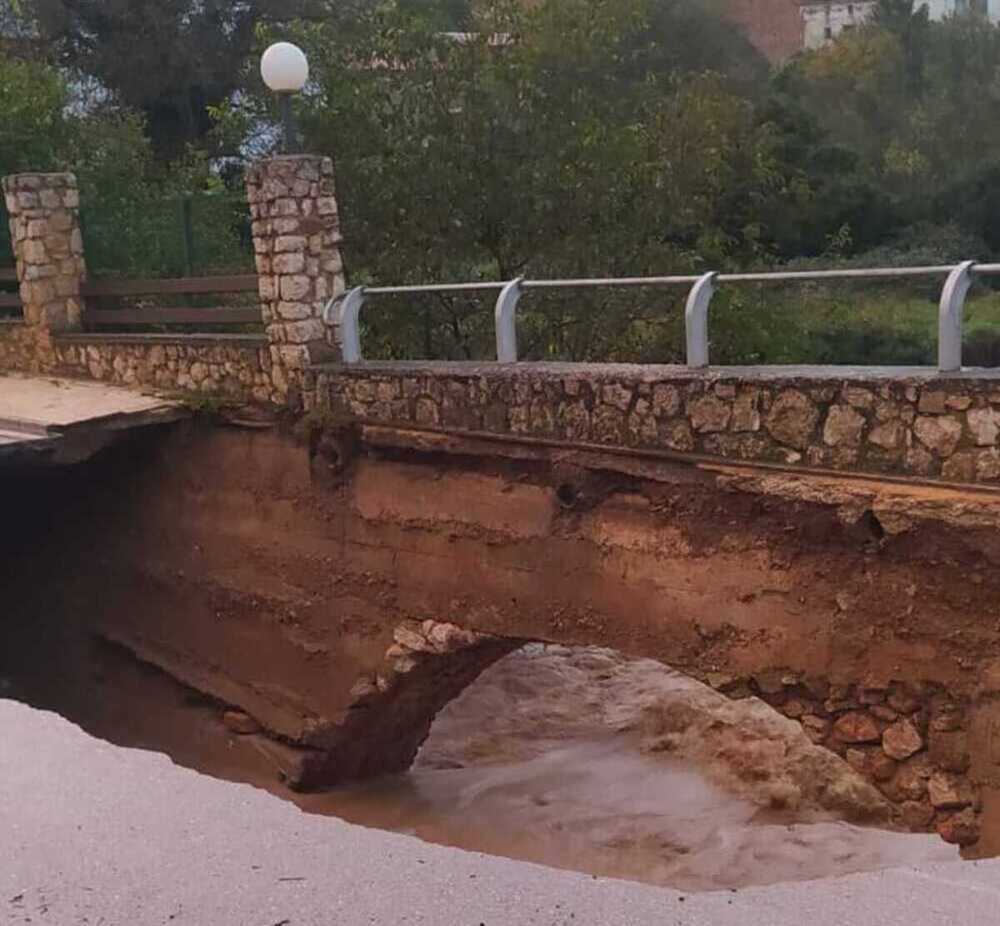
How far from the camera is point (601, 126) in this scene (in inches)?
453

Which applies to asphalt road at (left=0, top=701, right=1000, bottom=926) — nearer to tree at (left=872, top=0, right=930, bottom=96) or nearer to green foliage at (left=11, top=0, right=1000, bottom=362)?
green foliage at (left=11, top=0, right=1000, bottom=362)

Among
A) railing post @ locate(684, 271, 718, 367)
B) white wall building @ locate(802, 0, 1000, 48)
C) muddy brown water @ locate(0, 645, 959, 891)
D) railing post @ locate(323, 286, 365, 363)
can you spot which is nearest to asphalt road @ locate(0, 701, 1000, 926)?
railing post @ locate(684, 271, 718, 367)

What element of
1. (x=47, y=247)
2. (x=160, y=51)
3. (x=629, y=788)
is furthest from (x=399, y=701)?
(x=160, y=51)

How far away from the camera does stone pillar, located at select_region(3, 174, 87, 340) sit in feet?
36.3

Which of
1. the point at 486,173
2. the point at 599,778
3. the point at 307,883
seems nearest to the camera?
the point at 307,883

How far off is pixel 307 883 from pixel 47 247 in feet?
31.6

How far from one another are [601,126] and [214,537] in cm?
524

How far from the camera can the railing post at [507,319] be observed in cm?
713

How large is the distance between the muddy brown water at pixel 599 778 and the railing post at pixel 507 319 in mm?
3506

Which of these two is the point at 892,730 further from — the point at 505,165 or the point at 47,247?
the point at 47,247

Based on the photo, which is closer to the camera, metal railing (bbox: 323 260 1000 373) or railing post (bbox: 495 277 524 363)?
metal railing (bbox: 323 260 1000 373)

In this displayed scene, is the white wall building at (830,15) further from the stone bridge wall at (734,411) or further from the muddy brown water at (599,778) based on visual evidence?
the stone bridge wall at (734,411)

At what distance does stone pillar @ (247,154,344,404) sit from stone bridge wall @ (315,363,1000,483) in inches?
34.2

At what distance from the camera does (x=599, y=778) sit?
10.2m
